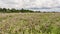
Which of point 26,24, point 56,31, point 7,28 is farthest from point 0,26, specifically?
point 56,31

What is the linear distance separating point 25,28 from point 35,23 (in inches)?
60.6

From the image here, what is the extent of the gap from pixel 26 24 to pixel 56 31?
6.80 feet

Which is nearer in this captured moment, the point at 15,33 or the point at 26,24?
the point at 15,33

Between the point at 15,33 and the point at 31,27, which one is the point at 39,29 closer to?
the point at 31,27

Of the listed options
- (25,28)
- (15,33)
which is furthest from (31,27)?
(15,33)

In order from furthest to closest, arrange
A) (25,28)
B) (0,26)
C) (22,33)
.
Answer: (0,26) < (25,28) < (22,33)

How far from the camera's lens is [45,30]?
12.7 meters

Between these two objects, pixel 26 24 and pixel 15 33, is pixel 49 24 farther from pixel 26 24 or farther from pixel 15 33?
pixel 15 33

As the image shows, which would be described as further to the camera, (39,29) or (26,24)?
(26,24)

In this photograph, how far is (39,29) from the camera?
41.9 feet

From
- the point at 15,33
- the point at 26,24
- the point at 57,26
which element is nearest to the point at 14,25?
the point at 26,24

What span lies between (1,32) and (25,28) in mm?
1482

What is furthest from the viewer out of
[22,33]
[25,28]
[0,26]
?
[0,26]

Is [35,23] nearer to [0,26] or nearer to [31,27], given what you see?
[31,27]
